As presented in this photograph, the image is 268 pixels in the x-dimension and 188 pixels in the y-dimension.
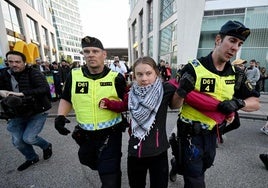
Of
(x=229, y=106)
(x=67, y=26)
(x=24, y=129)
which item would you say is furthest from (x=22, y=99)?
(x=67, y=26)

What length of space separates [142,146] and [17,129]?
230cm

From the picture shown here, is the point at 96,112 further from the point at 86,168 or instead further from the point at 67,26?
the point at 67,26

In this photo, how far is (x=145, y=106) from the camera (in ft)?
5.03

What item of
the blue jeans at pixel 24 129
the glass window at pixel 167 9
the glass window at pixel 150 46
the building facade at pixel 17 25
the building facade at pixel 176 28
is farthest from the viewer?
the glass window at pixel 150 46

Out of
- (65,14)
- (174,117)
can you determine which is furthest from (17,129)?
(65,14)

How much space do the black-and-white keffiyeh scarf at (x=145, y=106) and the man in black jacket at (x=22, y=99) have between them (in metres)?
1.80

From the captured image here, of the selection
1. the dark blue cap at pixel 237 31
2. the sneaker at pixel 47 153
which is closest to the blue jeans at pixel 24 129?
the sneaker at pixel 47 153

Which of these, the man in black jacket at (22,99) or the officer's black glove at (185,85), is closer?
the officer's black glove at (185,85)

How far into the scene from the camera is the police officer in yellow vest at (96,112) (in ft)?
5.99

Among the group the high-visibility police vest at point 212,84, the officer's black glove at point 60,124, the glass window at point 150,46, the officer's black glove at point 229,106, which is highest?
the glass window at point 150,46

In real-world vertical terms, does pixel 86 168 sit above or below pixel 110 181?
below

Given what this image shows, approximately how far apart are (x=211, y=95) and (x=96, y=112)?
1.16 m

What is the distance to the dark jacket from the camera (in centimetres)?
264

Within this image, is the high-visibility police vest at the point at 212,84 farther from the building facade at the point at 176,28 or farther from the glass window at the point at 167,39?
the glass window at the point at 167,39
